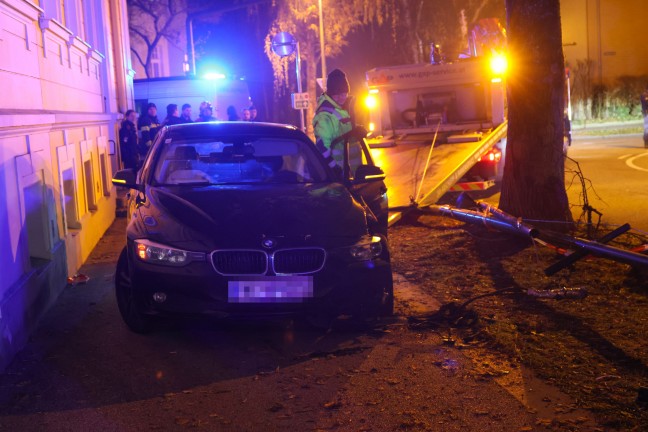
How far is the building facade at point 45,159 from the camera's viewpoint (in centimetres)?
665

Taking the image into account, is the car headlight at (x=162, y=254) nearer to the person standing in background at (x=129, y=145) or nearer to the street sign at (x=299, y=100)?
the person standing in background at (x=129, y=145)

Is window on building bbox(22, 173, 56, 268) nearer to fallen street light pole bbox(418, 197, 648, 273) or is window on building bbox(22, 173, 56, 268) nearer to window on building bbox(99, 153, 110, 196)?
fallen street light pole bbox(418, 197, 648, 273)

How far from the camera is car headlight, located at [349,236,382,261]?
611cm

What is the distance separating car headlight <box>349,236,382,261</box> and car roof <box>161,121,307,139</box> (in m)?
1.95

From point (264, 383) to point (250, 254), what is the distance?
98cm

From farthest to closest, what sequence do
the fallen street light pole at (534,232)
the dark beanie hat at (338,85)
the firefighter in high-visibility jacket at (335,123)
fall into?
the dark beanie hat at (338,85)
the firefighter in high-visibility jacket at (335,123)
the fallen street light pole at (534,232)

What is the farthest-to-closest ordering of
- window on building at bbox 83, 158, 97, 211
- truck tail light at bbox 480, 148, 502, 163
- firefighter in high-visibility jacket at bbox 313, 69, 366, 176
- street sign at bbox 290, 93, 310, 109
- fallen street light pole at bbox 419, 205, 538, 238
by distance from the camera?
1. street sign at bbox 290, 93, 310, 109
2. truck tail light at bbox 480, 148, 502, 163
3. window on building at bbox 83, 158, 97, 211
4. firefighter in high-visibility jacket at bbox 313, 69, 366, 176
5. fallen street light pole at bbox 419, 205, 538, 238

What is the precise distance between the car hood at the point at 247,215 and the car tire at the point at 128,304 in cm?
45

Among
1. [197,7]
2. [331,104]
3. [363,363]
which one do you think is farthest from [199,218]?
[197,7]

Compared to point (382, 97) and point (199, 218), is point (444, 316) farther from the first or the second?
point (382, 97)

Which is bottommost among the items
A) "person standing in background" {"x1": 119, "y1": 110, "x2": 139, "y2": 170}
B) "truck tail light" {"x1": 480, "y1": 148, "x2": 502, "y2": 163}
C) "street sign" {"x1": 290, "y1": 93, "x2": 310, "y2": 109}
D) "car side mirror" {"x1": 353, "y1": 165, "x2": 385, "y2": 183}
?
"truck tail light" {"x1": 480, "y1": 148, "x2": 502, "y2": 163}

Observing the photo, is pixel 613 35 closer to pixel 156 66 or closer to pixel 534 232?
pixel 156 66

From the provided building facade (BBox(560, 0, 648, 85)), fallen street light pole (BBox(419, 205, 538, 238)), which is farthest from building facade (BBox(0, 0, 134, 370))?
building facade (BBox(560, 0, 648, 85))

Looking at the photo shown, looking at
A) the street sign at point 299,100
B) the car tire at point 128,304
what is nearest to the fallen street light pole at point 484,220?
the car tire at point 128,304
